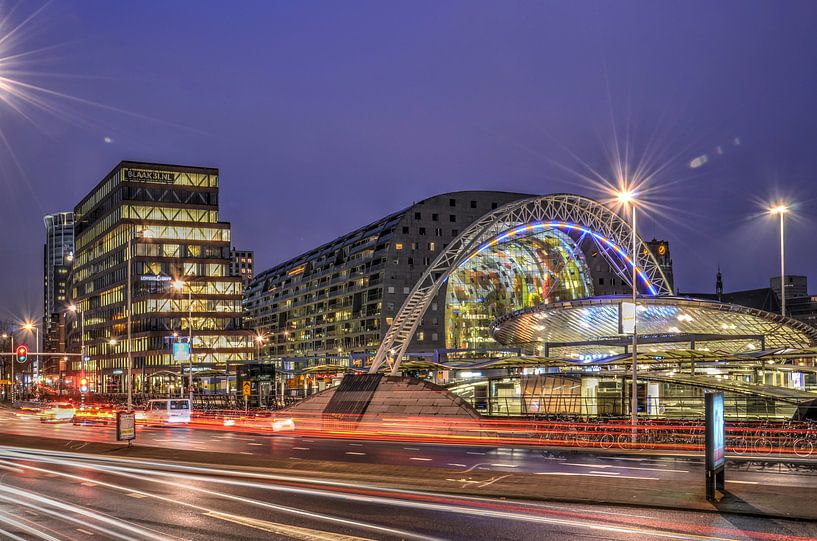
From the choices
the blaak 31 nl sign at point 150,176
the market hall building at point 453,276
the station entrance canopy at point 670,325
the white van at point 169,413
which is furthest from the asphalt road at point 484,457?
the blaak 31 nl sign at point 150,176

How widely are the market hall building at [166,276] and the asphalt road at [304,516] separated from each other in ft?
348

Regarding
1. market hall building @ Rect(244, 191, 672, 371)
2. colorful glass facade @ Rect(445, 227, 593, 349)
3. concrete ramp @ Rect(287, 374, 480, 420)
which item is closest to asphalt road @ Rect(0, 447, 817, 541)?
concrete ramp @ Rect(287, 374, 480, 420)

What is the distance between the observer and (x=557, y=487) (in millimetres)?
20875

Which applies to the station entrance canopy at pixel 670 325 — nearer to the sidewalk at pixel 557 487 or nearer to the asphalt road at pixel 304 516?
the sidewalk at pixel 557 487

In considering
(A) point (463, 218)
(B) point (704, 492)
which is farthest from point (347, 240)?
(B) point (704, 492)

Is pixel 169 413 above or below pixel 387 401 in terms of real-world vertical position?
below

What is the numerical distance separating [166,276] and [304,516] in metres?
122

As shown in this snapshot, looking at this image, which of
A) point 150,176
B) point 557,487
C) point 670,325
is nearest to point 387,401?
point 557,487

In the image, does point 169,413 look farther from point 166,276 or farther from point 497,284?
point 497,284

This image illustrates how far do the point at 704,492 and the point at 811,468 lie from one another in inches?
339

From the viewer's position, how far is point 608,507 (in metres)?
18.2

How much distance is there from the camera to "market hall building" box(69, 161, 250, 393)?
431 feet

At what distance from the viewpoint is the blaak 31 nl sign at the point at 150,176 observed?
137000mm

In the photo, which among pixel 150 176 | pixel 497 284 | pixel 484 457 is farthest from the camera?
pixel 150 176
